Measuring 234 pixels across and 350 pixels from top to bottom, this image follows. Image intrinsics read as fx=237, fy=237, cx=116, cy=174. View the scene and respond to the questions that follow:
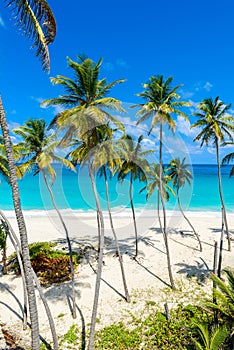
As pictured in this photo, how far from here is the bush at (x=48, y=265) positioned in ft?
49.6

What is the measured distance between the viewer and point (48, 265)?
51.5 feet

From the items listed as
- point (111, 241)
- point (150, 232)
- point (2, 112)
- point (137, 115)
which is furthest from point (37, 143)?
point (150, 232)

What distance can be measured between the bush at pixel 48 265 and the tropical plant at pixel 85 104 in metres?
7.55

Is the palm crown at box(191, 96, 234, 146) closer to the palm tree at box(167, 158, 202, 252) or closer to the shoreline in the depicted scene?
the palm tree at box(167, 158, 202, 252)

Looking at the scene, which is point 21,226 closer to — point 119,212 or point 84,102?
point 84,102

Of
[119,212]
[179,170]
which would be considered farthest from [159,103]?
[119,212]

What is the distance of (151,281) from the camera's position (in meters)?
14.6

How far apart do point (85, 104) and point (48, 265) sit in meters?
11.0

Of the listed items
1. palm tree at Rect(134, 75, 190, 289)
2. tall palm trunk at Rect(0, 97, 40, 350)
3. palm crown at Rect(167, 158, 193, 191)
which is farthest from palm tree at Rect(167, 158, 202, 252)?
tall palm trunk at Rect(0, 97, 40, 350)

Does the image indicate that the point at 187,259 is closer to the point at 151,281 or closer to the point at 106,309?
the point at 151,281

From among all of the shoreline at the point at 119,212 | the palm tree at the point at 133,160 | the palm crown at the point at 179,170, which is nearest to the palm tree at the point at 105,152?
the palm tree at the point at 133,160

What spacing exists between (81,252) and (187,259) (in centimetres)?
811

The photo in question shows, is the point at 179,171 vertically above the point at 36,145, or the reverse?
the point at 36,145

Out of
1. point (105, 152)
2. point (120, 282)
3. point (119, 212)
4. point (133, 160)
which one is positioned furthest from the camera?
point (119, 212)
